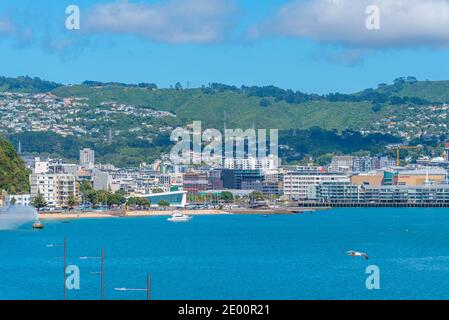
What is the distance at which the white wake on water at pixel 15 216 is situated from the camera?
53344 millimetres

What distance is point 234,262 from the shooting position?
1187 inches

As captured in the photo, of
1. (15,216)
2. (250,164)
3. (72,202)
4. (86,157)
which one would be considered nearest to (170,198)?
(72,202)

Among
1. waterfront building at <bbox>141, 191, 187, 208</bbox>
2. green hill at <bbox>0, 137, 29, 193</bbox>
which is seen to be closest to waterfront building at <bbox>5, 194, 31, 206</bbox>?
green hill at <bbox>0, 137, 29, 193</bbox>

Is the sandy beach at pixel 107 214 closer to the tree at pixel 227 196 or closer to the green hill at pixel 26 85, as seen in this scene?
the tree at pixel 227 196

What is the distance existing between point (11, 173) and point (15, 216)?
13.3 metres

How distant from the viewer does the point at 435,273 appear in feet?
85.4

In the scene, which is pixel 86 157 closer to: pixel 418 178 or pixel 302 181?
pixel 302 181

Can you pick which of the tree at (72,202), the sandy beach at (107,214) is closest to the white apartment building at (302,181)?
the sandy beach at (107,214)

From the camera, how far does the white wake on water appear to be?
2100 inches

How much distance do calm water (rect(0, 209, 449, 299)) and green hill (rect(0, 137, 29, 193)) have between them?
57.0 ft

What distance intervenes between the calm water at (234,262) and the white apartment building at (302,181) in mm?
45188
